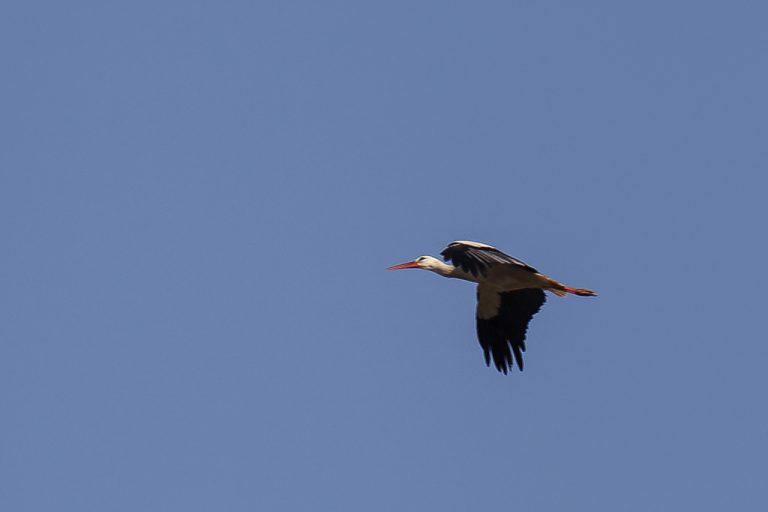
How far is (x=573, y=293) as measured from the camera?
2202cm

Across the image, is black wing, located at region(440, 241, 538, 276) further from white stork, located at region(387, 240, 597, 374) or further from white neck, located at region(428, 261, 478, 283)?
white neck, located at region(428, 261, 478, 283)

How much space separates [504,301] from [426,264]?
4.12 feet

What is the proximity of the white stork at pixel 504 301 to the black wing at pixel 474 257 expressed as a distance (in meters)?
1.23

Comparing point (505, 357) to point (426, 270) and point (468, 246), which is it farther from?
point (468, 246)

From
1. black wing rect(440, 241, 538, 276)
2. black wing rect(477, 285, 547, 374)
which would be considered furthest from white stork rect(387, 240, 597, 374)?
black wing rect(440, 241, 538, 276)

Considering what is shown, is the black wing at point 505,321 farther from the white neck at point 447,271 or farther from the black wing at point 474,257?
the black wing at point 474,257

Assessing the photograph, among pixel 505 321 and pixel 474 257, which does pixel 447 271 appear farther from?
pixel 474 257

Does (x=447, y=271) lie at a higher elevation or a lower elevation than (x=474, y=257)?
higher

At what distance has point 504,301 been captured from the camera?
2233cm

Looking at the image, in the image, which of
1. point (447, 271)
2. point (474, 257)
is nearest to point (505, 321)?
point (447, 271)

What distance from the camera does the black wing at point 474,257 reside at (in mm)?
19141

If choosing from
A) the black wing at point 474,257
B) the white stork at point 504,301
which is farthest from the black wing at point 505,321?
the black wing at point 474,257

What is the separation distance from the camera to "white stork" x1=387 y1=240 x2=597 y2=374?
21.5 m

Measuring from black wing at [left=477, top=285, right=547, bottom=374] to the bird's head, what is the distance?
2.22ft
